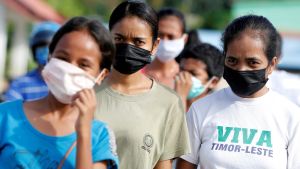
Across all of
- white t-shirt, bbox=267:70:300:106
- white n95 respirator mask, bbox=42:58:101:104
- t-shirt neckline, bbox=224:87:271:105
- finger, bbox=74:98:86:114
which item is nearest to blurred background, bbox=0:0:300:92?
white t-shirt, bbox=267:70:300:106

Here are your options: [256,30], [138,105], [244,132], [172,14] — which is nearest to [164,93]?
[138,105]

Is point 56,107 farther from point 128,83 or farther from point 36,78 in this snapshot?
point 36,78

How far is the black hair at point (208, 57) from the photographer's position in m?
6.53

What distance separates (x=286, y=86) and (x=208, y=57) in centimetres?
70

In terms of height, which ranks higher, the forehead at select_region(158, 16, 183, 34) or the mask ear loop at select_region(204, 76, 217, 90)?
the forehead at select_region(158, 16, 183, 34)

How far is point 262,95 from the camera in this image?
15.3 feet

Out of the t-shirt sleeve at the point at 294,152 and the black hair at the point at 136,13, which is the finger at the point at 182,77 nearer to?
the black hair at the point at 136,13

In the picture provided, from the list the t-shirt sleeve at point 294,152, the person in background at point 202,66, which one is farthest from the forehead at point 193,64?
the t-shirt sleeve at point 294,152

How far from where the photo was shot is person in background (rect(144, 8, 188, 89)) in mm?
6516

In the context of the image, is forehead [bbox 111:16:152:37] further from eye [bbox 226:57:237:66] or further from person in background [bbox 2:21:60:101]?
person in background [bbox 2:21:60:101]

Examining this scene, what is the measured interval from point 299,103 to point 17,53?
85.0 feet

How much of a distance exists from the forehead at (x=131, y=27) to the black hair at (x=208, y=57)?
186cm

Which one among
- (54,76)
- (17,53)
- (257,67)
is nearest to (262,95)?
(257,67)

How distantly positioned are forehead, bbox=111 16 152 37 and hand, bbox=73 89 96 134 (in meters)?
1.16
